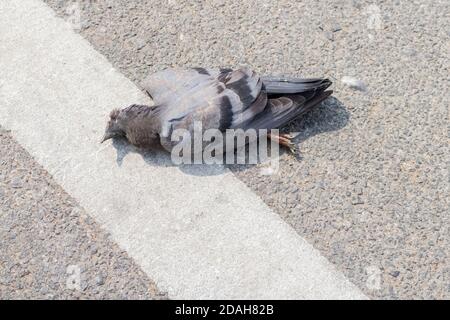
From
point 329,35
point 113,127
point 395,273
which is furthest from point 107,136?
point 395,273

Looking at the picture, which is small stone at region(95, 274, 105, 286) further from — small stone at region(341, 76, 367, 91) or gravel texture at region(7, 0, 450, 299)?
small stone at region(341, 76, 367, 91)

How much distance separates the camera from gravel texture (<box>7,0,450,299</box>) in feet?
13.3

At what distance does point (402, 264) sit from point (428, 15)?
7.56ft

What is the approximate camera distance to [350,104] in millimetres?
4727

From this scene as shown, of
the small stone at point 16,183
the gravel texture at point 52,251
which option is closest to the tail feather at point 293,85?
the gravel texture at point 52,251

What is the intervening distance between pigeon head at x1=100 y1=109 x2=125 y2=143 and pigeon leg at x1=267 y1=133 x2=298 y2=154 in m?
1.03

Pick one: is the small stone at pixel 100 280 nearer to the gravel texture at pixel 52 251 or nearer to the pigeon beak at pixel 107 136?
the gravel texture at pixel 52 251

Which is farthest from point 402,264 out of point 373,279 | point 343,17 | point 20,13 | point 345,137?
point 20,13

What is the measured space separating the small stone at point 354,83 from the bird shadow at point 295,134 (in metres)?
0.19

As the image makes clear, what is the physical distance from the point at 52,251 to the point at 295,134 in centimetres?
181

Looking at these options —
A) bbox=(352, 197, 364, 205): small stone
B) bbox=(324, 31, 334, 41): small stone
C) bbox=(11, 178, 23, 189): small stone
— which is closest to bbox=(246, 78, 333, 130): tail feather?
bbox=(352, 197, 364, 205): small stone

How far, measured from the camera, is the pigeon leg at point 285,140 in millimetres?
4419

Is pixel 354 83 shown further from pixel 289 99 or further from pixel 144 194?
pixel 144 194

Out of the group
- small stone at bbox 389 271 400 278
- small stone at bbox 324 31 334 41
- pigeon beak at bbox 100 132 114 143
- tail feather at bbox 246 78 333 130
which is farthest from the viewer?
small stone at bbox 324 31 334 41
